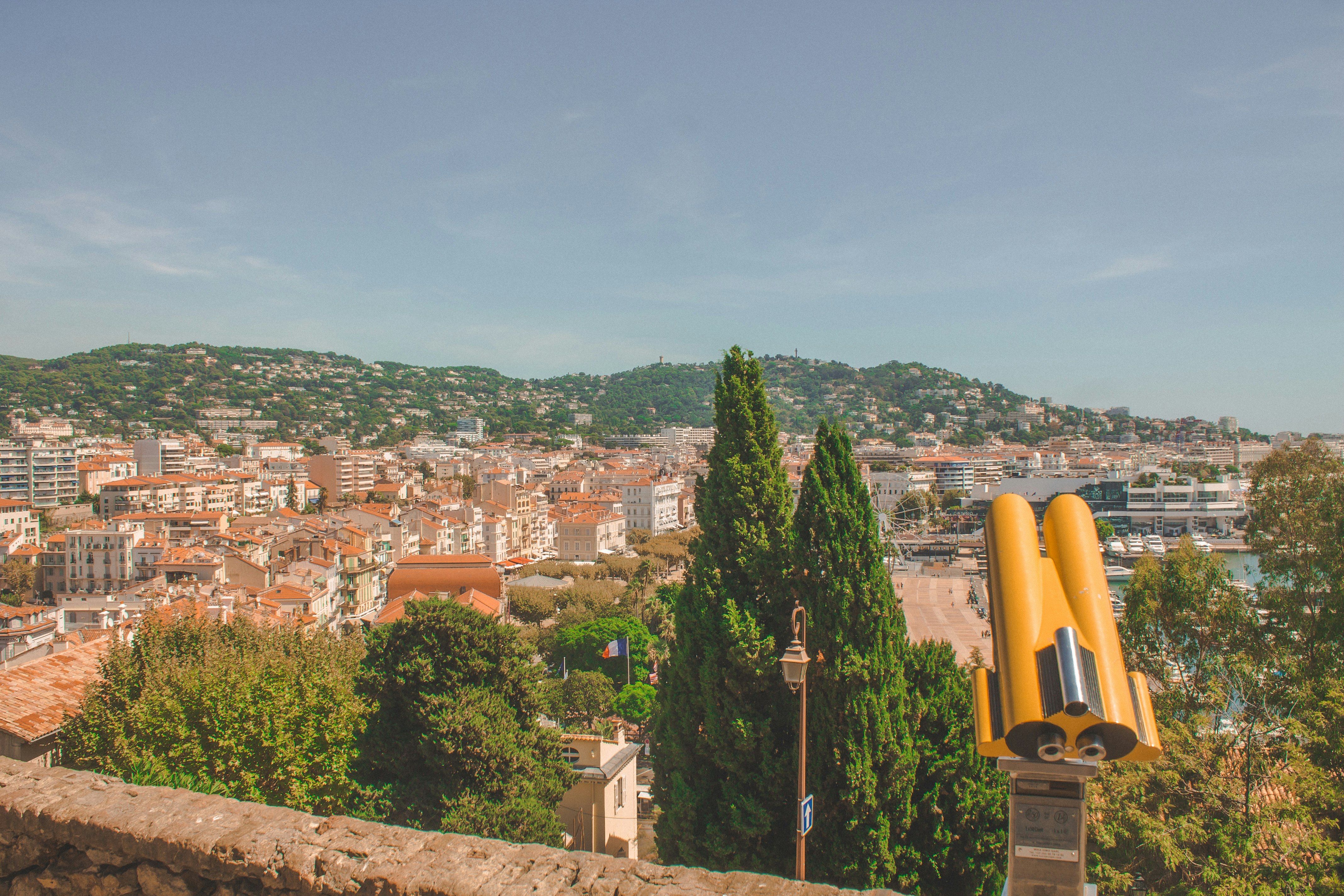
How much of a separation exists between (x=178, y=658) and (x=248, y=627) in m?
1.87

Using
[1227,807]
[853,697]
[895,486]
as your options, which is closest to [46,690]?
[853,697]

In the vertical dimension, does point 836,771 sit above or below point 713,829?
above

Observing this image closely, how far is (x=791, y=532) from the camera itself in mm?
7848

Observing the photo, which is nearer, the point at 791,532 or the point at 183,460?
the point at 791,532

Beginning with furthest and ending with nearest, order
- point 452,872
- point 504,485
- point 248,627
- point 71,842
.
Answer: point 504,485
point 248,627
point 71,842
point 452,872

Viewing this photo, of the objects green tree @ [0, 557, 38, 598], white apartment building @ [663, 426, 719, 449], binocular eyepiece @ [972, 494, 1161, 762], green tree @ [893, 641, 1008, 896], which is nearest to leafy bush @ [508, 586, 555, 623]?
green tree @ [0, 557, 38, 598]

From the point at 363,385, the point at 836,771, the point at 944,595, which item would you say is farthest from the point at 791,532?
the point at 363,385

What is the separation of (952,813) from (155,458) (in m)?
98.6

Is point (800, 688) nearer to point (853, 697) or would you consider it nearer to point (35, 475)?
point (853, 697)

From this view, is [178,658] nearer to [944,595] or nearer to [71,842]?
[71,842]

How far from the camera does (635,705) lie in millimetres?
25641

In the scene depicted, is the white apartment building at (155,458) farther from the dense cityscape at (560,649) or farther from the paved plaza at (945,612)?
the paved plaza at (945,612)

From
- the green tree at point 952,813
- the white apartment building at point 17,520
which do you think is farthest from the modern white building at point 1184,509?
the white apartment building at point 17,520

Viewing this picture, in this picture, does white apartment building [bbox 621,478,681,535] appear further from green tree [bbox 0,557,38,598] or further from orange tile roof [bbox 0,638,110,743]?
orange tile roof [bbox 0,638,110,743]
